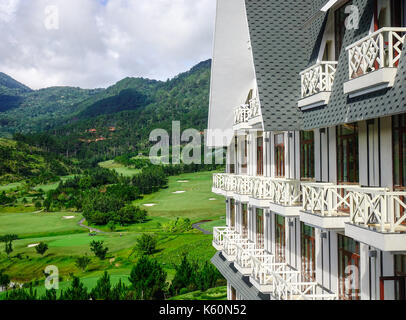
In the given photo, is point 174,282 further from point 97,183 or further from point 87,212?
point 97,183

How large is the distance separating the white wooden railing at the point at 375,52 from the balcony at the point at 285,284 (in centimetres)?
471

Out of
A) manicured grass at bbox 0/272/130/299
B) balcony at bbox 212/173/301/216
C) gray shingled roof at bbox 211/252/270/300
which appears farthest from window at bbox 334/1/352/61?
manicured grass at bbox 0/272/130/299

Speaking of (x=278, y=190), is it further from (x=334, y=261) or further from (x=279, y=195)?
(x=334, y=261)

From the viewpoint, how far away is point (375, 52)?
6.35 metres

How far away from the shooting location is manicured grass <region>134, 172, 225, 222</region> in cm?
6946

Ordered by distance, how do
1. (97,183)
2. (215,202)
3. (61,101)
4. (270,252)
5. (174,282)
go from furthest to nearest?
(61,101)
(97,183)
(215,202)
(174,282)
(270,252)

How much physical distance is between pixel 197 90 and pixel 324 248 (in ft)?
432

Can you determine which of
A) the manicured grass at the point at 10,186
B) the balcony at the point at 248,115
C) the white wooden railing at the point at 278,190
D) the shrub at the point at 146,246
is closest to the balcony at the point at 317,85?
the white wooden railing at the point at 278,190

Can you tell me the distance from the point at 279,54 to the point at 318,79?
2.71 metres

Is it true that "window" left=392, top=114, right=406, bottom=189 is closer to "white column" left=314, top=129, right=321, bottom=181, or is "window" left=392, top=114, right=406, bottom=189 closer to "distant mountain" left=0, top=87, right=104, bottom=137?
"white column" left=314, top=129, right=321, bottom=181

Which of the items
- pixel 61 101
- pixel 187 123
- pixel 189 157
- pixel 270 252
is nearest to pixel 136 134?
pixel 187 123

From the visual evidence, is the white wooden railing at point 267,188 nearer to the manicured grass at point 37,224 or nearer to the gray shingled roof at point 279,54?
the gray shingled roof at point 279,54

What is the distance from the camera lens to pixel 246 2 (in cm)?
1232

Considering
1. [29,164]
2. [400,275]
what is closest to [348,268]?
[400,275]
